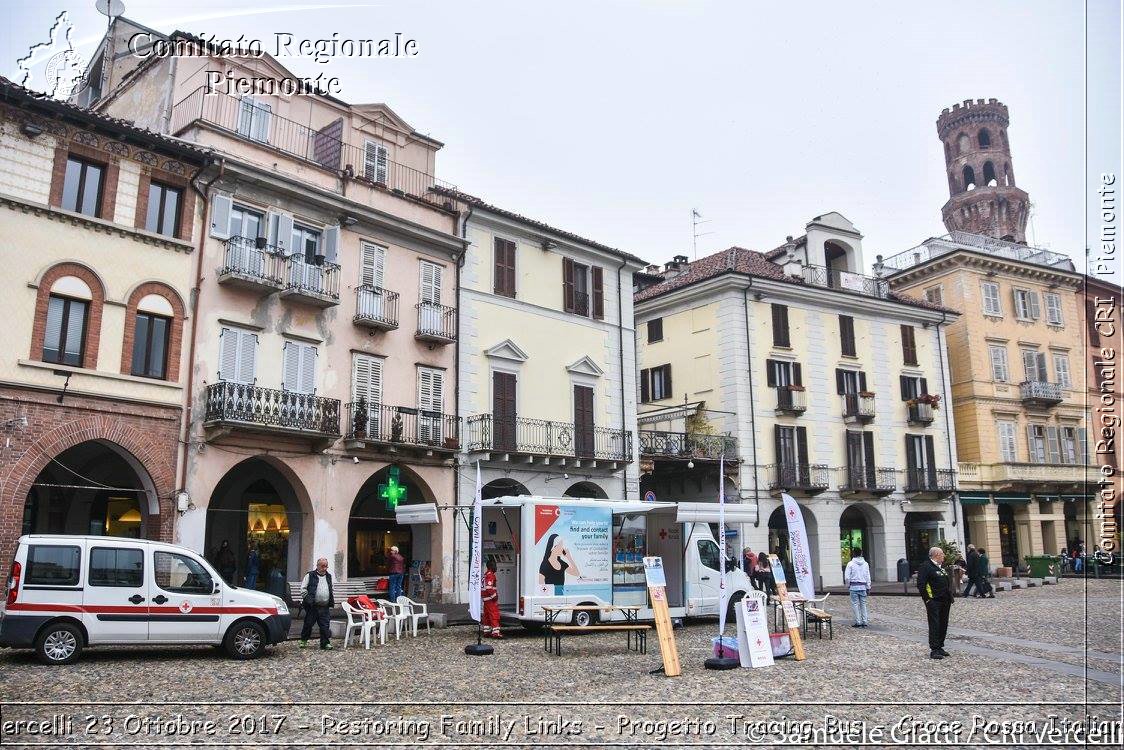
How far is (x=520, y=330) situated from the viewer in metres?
28.0

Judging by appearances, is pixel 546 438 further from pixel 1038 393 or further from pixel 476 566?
pixel 1038 393

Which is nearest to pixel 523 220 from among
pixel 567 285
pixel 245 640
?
pixel 567 285

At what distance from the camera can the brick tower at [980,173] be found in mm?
66188

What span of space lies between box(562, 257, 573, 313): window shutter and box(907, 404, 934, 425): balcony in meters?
18.9

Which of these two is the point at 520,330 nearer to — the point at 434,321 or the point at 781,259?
the point at 434,321

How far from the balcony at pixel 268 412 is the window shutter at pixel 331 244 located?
3954mm

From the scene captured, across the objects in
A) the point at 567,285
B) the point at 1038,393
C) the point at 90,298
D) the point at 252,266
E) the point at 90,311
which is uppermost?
the point at 567,285

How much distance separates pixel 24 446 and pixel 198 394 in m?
3.78

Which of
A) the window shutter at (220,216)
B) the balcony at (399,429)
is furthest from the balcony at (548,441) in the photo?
the window shutter at (220,216)

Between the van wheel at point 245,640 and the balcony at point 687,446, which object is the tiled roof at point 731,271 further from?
the van wheel at point 245,640

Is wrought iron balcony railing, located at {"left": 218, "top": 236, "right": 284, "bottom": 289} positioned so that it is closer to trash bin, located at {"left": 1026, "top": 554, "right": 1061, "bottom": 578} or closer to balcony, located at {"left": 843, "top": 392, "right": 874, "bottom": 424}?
balcony, located at {"left": 843, "top": 392, "right": 874, "bottom": 424}

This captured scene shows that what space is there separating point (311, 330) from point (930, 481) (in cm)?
A: 2920

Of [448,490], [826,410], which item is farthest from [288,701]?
[826,410]

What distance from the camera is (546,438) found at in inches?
1086
